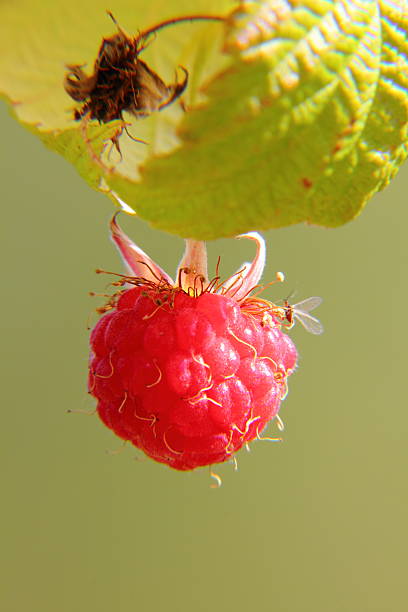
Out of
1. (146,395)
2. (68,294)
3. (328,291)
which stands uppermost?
(146,395)

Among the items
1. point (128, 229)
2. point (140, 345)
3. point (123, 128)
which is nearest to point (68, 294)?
point (128, 229)

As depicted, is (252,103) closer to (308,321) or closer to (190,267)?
(190,267)

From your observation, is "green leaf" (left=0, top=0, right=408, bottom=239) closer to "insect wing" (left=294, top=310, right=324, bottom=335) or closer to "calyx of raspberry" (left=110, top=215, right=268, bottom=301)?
"calyx of raspberry" (left=110, top=215, right=268, bottom=301)

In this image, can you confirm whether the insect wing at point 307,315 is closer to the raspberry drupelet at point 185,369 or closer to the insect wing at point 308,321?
the insect wing at point 308,321

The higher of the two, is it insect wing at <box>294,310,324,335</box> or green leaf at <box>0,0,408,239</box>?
green leaf at <box>0,0,408,239</box>

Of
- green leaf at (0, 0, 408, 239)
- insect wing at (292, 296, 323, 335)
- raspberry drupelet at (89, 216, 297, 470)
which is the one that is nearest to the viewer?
green leaf at (0, 0, 408, 239)

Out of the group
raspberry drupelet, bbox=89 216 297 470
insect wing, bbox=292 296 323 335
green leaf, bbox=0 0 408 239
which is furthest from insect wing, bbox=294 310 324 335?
green leaf, bbox=0 0 408 239

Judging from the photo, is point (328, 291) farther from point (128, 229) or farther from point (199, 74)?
point (199, 74)
